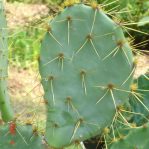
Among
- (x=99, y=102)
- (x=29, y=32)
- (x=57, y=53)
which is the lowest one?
(x=29, y=32)

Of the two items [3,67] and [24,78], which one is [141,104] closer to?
[3,67]

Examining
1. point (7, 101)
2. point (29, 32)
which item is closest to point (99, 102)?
point (7, 101)

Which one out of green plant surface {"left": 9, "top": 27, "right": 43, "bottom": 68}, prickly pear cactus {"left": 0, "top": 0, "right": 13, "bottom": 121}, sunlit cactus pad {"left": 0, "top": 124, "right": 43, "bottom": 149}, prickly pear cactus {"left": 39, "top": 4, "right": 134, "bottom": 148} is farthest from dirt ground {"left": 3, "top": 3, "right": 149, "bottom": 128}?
prickly pear cactus {"left": 39, "top": 4, "right": 134, "bottom": 148}

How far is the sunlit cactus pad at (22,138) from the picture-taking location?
2.05m

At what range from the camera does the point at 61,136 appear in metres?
1.92

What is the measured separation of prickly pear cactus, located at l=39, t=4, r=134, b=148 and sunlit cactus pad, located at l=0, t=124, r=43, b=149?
150mm

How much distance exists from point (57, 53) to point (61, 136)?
29 centimetres

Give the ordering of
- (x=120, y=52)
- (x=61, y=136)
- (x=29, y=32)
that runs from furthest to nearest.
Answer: (x=29, y=32)
(x=61, y=136)
(x=120, y=52)

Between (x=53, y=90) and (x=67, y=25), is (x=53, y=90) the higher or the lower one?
the lower one

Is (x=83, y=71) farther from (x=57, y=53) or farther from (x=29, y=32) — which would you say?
(x=29, y=32)

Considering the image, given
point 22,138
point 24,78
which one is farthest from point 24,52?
point 22,138

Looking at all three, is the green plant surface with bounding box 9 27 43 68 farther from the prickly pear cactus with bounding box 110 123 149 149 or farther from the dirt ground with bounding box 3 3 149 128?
the prickly pear cactus with bounding box 110 123 149 149

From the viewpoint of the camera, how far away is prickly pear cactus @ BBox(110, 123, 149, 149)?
1.80 meters

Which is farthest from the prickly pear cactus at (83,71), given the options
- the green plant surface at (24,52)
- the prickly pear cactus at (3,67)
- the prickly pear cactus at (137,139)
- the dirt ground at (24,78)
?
the green plant surface at (24,52)
